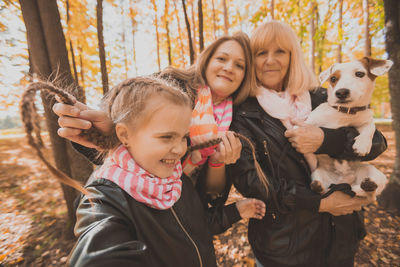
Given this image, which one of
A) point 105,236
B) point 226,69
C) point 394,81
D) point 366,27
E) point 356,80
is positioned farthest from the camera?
point 366,27

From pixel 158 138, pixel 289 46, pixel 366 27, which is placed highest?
pixel 366 27

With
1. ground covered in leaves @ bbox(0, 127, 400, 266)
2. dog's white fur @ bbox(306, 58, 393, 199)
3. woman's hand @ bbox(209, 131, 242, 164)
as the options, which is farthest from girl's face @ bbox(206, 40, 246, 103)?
ground covered in leaves @ bbox(0, 127, 400, 266)

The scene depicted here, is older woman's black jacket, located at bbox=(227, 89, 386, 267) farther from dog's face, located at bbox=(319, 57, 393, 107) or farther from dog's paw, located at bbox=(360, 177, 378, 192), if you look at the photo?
dog's face, located at bbox=(319, 57, 393, 107)

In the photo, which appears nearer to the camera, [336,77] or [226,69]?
[336,77]

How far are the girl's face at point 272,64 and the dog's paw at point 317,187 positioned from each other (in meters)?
1.09

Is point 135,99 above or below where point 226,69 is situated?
below

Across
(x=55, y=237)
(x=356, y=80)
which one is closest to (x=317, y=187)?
(x=356, y=80)

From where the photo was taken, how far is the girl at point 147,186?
91cm

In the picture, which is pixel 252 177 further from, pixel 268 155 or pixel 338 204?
pixel 338 204

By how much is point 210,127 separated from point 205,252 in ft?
3.35

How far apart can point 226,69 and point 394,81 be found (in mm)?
3317

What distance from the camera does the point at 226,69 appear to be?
179 centimetres

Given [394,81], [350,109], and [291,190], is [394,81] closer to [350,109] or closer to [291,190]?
[350,109]

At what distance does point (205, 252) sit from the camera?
1.24 m
